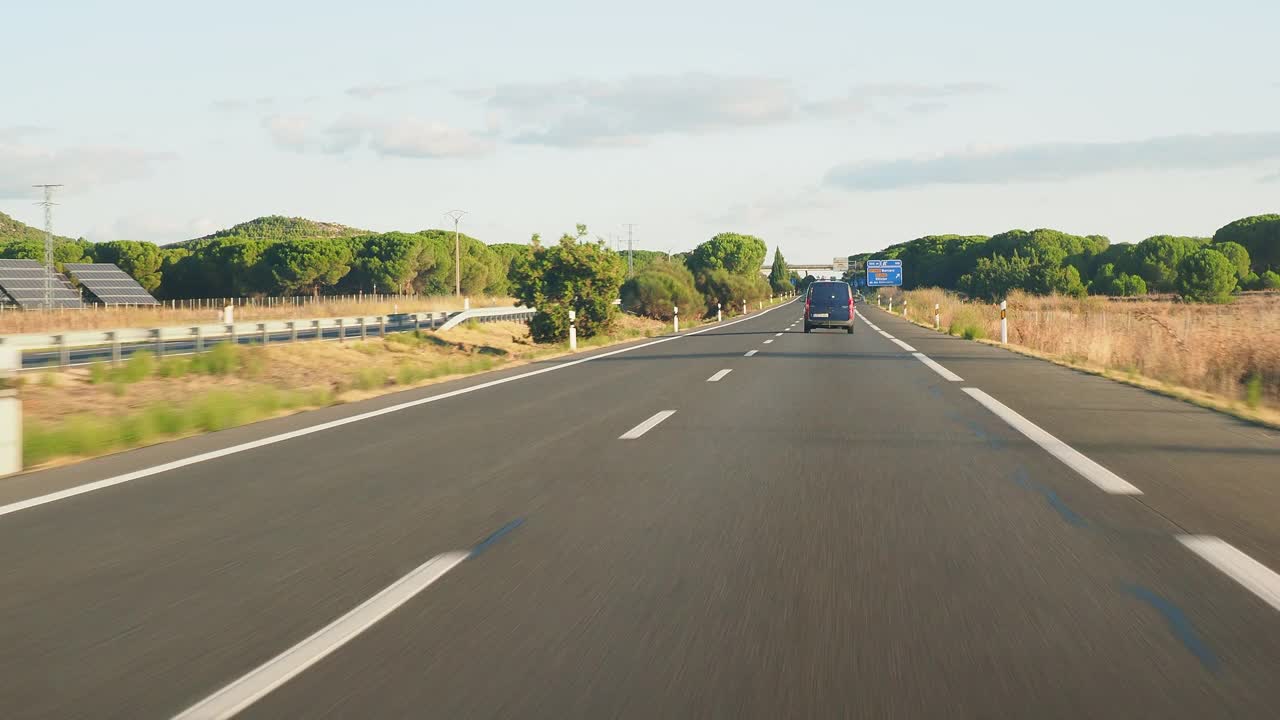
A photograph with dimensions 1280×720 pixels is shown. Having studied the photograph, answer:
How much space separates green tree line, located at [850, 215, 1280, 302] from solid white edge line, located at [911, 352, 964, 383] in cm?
5466

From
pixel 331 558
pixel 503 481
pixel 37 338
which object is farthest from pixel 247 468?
pixel 37 338

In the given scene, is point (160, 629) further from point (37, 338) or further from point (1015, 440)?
point (37, 338)

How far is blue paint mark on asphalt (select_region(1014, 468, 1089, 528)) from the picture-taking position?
582cm

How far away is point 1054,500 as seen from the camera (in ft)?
21.0

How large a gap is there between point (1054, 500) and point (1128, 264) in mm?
111335

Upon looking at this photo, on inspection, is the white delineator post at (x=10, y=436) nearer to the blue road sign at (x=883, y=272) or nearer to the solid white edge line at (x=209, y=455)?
the solid white edge line at (x=209, y=455)

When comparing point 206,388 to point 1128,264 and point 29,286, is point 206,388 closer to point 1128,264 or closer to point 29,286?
point 29,286

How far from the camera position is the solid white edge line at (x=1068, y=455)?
682 centimetres

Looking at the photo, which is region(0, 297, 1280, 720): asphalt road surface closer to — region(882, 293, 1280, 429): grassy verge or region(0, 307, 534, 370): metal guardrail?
region(882, 293, 1280, 429): grassy verge

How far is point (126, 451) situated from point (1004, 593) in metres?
8.07

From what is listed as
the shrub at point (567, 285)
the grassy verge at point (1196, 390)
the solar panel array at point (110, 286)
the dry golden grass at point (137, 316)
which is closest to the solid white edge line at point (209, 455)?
the grassy verge at point (1196, 390)

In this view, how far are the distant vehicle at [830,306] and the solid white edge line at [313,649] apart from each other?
3087cm

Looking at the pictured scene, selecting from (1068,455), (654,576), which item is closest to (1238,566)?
(654,576)

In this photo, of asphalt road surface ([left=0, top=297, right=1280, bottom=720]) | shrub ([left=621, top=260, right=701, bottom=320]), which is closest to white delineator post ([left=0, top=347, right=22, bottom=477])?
asphalt road surface ([left=0, top=297, right=1280, bottom=720])
